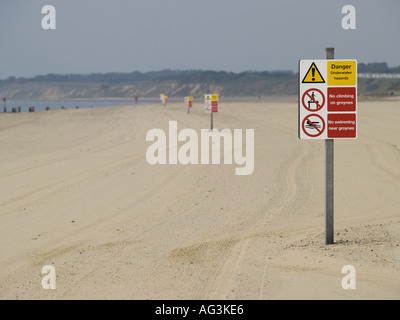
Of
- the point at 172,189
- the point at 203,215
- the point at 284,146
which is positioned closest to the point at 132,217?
the point at 203,215

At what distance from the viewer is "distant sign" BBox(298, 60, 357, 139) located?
6934 millimetres

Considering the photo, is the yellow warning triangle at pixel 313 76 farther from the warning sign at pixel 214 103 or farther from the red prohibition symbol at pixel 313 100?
the warning sign at pixel 214 103

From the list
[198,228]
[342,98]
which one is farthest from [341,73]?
[198,228]

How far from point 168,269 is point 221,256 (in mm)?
827

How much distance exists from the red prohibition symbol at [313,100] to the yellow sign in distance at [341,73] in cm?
19

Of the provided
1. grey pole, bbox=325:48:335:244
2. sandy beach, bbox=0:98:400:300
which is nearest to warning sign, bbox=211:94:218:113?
sandy beach, bbox=0:98:400:300

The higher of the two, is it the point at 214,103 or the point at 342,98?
the point at 342,98

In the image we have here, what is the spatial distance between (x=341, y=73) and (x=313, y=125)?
2.32ft

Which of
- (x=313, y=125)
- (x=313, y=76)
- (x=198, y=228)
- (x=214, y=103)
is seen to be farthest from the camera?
(x=214, y=103)

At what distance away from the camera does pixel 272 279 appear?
629 cm

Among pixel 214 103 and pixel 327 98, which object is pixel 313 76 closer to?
pixel 327 98

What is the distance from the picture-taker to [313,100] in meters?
7.01
